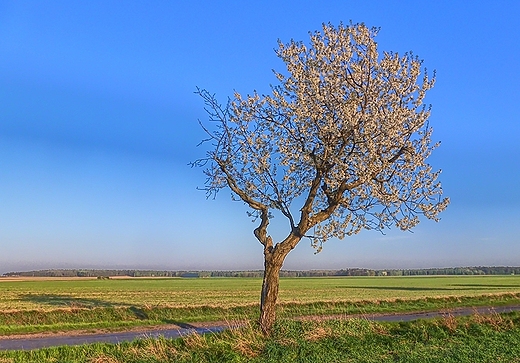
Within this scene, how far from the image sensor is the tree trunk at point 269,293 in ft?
59.1

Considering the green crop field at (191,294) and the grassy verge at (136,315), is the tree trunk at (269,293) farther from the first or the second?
the green crop field at (191,294)

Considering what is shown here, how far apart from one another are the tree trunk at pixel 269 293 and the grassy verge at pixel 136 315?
9.95 meters

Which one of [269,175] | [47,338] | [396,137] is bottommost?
[47,338]

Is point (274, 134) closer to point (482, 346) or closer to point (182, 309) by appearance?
point (482, 346)

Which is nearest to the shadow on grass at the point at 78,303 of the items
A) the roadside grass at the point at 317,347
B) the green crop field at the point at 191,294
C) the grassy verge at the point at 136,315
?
the green crop field at the point at 191,294

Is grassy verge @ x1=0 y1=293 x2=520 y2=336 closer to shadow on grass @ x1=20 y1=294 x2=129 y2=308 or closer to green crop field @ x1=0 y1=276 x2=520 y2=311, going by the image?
green crop field @ x1=0 y1=276 x2=520 y2=311

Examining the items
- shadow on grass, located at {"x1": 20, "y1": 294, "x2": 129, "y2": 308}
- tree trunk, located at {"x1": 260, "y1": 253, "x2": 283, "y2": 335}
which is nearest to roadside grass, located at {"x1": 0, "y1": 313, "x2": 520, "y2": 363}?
tree trunk, located at {"x1": 260, "y1": 253, "x2": 283, "y2": 335}

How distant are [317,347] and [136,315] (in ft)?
72.3

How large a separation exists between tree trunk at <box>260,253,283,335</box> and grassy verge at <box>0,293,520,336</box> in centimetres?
995

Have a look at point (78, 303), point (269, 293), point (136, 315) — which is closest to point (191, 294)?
point (78, 303)

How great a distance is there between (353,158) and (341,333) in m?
6.04

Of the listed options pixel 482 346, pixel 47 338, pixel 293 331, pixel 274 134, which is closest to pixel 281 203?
pixel 274 134

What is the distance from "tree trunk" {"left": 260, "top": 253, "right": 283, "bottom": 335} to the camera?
709 inches

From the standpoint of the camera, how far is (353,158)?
18844mm
